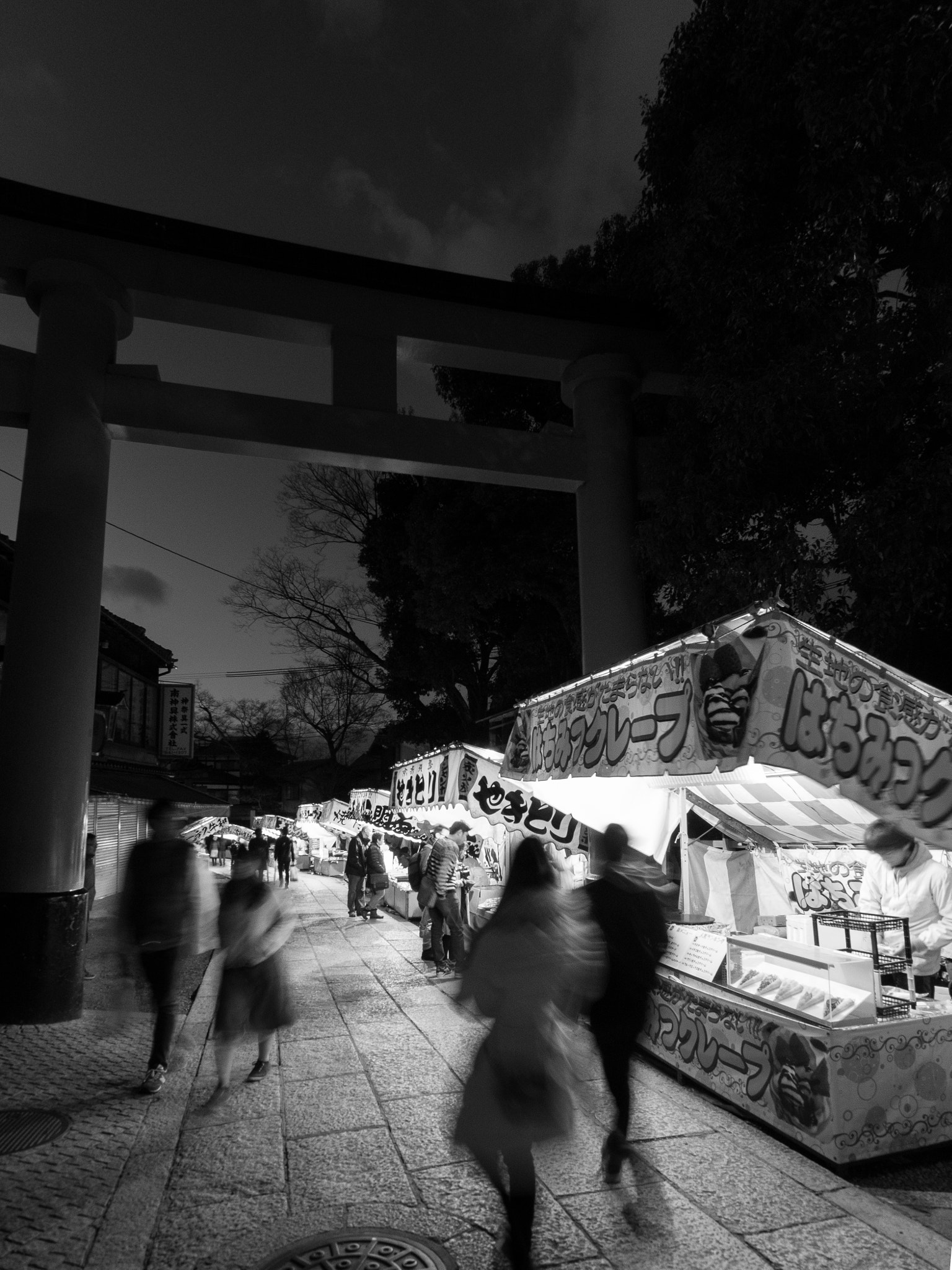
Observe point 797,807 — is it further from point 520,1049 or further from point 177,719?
point 177,719

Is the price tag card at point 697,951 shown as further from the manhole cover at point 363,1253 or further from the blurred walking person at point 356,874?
the blurred walking person at point 356,874

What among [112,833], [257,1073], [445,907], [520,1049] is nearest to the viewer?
[520,1049]

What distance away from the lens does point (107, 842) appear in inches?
871

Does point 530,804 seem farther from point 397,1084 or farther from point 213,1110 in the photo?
point 213,1110

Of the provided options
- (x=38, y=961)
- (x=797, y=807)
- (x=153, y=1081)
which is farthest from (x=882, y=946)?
(x=38, y=961)

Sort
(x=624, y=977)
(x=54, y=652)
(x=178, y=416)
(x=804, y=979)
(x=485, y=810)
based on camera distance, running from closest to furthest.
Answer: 1. (x=624, y=977)
2. (x=804, y=979)
3. (x=54, y=652)
4. (x=485, y=810)
5. (x=178, y=416)

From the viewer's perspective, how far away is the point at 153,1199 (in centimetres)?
415

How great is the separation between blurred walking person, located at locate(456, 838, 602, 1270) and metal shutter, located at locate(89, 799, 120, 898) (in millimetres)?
18529

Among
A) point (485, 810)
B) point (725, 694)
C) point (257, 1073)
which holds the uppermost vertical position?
point (725, 694)

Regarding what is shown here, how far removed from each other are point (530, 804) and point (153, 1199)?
5.19 metres

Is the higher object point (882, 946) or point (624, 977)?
point (624, 977)

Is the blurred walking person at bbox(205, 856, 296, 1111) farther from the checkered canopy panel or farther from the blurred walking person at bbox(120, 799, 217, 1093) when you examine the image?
the checkered canopy panel

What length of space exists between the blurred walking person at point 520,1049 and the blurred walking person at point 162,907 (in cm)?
287

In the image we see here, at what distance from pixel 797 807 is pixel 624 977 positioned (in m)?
3.28
